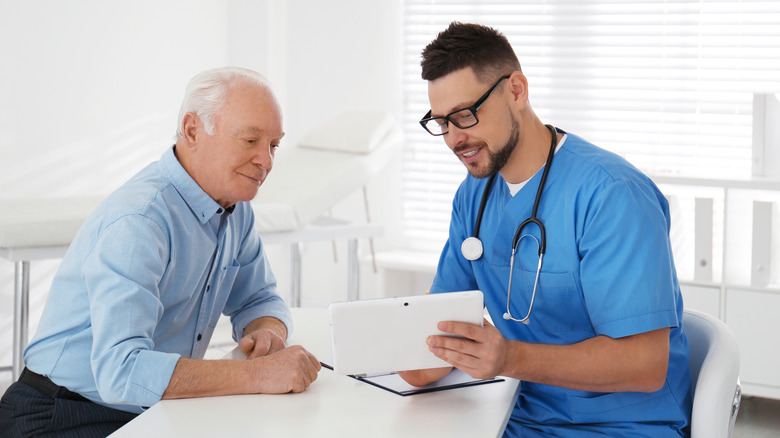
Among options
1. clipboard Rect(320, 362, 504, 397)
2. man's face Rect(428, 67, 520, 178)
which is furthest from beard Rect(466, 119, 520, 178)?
clipboard Rect(320, 362, 504, 397)

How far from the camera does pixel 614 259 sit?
146 cm

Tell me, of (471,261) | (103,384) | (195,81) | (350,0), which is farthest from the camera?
(350,0)

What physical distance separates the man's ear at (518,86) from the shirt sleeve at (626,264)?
25cm

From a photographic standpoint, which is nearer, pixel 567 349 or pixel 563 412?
pixel 567 349

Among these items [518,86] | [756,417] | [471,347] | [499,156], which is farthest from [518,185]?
[756,417]

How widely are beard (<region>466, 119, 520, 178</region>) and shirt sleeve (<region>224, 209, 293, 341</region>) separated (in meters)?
0.55

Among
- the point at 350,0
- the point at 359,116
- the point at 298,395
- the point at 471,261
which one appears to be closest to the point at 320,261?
the point at 359,116

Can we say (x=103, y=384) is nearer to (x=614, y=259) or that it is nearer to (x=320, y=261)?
(x=614, y=259)

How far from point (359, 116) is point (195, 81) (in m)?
2.18

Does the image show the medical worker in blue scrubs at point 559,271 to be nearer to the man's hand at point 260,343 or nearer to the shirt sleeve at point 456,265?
the shirt sleeve at point 456,265

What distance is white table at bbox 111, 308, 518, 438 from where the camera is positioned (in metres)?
1.21

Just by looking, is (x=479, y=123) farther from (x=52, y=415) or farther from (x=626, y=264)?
(x=52, y=415)

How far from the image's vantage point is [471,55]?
5.20ft

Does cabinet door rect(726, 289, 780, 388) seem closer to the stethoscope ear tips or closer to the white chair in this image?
the white chair
